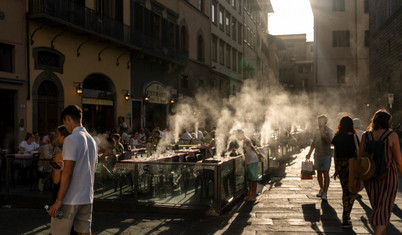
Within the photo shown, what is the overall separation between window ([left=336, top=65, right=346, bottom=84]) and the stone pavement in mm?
34549

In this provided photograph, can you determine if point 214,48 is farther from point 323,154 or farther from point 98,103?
point 323,154

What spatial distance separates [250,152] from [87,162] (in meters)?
5.26

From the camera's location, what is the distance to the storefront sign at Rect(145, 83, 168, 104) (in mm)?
23661

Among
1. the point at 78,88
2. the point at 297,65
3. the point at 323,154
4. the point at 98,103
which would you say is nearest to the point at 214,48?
the point at 98,103

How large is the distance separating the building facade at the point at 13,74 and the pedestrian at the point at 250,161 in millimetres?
9073

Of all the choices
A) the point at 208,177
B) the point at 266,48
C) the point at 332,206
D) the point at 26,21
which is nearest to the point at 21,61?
A: the point at 26,21

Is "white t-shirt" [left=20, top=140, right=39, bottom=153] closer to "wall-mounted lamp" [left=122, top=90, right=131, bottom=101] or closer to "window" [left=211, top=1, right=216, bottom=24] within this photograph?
"wall-mounted lamp" [left=122, top=90, right=131, bottom=101]

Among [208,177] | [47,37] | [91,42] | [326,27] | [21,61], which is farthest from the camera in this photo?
[326,27]

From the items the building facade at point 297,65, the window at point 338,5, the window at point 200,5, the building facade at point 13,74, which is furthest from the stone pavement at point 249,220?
the building facade at point 297,65

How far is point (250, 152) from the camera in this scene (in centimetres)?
888

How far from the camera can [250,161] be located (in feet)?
28.9

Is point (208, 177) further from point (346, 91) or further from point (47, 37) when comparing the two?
point (346, 91)

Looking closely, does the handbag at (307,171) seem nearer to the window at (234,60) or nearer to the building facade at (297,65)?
the window at (234,60)

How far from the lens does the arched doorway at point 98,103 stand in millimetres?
18562
